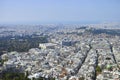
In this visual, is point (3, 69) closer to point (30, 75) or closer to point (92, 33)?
point (30, 75)

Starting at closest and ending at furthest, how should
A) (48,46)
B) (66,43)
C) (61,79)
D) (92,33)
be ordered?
(61,79)
(48,46)
(66,43)
(92,33)

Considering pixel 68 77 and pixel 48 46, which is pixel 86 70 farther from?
pixel 48 46

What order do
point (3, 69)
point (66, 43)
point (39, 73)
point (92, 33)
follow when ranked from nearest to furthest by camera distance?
point (39, 73)
point (3, 69)
point (66, 43)
point (92, 33)

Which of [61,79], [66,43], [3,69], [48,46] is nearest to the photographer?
[61,79]

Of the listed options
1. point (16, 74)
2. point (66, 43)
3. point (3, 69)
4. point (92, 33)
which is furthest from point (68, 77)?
point (92, 33)

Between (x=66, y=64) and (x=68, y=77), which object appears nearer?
(x=68, y=77)

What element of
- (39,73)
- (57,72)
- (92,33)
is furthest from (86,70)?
(92,33)

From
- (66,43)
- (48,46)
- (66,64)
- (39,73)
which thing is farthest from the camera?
(66,43)

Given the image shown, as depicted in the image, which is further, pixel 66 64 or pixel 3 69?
pixel 66 64
